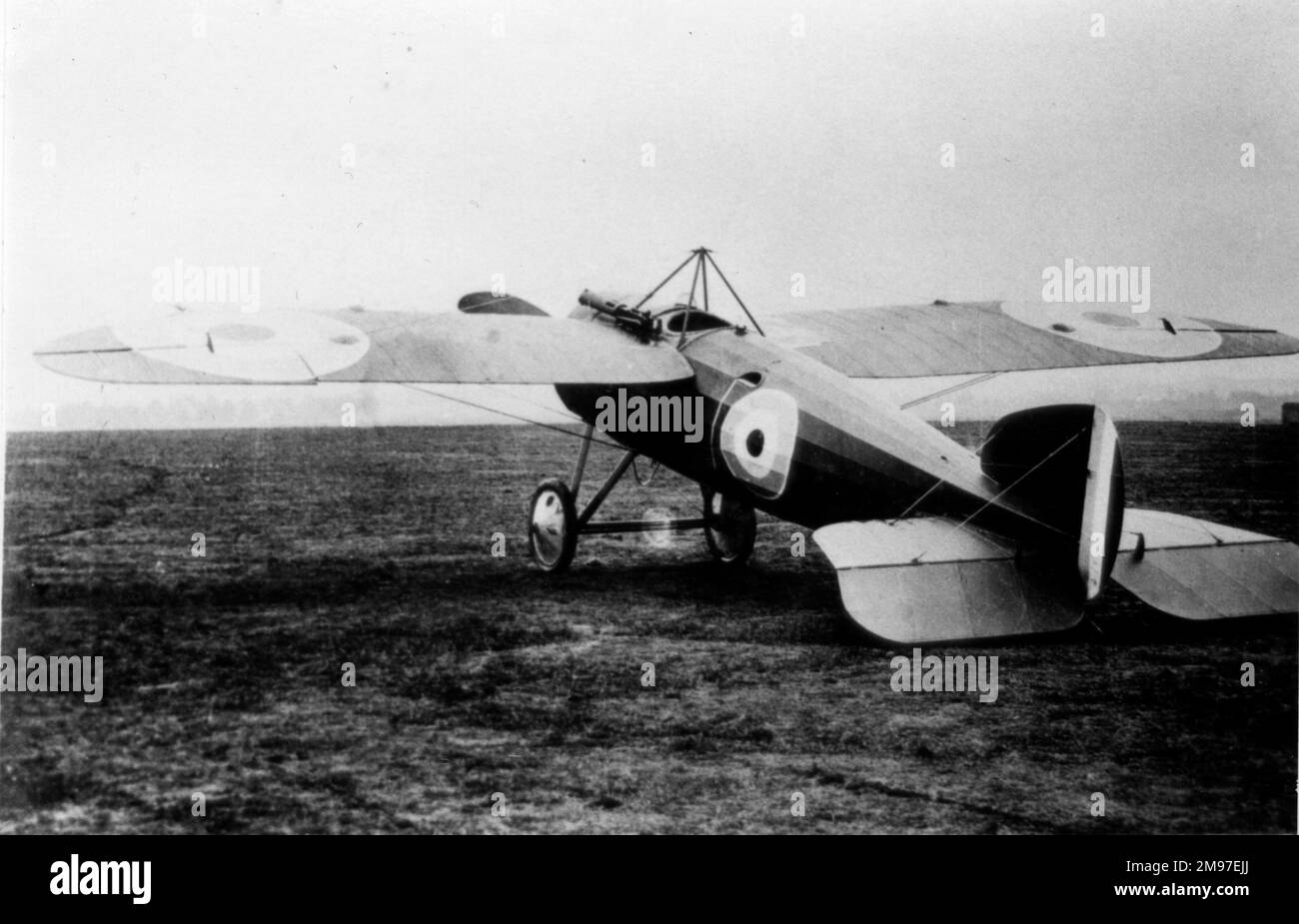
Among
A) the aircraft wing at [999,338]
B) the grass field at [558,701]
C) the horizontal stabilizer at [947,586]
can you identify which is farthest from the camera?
the aircraft wing at [999,338]

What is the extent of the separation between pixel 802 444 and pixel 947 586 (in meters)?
1.29

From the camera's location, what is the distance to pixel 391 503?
9.26 metres

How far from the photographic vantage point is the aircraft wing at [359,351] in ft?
17.4

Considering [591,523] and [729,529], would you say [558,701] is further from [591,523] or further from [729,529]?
[729,529]

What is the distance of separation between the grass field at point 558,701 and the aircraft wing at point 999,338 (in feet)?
1.81

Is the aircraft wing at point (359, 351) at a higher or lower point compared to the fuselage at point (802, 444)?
higher

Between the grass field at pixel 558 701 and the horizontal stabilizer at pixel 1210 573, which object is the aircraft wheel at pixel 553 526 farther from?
the horizontal stabilizer at pixel 1210 573

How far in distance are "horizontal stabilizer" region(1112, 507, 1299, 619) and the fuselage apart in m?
0.96

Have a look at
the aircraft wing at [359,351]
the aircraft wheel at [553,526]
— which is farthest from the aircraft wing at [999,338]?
the aircraft wheel at [553,526]

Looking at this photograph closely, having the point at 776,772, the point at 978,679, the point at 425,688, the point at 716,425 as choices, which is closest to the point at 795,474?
the point at 716,425

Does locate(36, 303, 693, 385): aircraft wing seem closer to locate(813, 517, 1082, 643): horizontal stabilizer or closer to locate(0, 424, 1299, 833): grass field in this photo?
locate(0, 424, 1299, 833): grass field

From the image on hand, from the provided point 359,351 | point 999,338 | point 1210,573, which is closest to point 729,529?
point 999,338

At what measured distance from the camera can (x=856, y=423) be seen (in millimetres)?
5738

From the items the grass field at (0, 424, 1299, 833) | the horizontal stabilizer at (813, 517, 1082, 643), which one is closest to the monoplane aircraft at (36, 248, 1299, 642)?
the horizontal stabilizer at (813, 517, 1082, 643)
